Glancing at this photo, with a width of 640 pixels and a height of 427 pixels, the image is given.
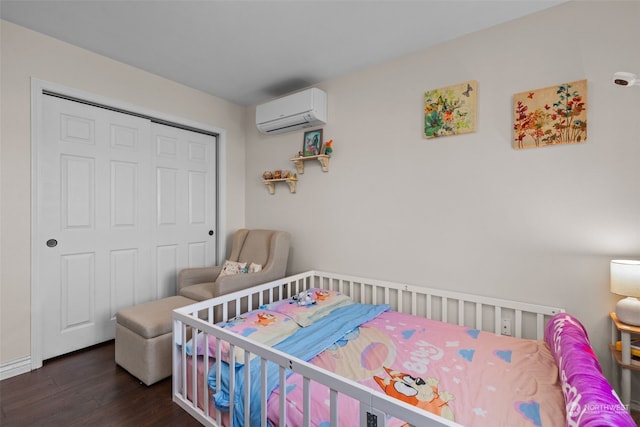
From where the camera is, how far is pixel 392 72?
2.38 metres

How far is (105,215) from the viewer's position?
2.50m

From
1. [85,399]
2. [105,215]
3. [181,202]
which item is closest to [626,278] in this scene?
[85,399]

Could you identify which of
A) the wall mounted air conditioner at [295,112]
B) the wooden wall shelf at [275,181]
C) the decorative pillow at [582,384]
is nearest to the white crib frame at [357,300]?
the decorative pillow at [582,384]

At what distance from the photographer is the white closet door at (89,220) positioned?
221 cm

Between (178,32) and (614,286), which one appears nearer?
(614,286)

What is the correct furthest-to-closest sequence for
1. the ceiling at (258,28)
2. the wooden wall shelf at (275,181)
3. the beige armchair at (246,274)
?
the wooden wall shelf at (275,181) → the beige armchair at (246,274) → the ceiling at (258,28)

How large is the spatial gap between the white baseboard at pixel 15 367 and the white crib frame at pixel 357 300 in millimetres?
1158

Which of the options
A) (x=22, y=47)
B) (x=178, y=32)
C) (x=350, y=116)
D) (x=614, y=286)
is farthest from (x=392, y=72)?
(x=22, y=47)

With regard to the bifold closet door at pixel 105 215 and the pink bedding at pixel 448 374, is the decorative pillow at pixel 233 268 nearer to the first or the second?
the bifold closet door at pixel 105 215

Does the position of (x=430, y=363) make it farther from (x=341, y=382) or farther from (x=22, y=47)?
(x=22, y=47)

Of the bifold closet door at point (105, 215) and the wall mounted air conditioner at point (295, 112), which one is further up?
the wall mounted air conditioner at point (295, 112)

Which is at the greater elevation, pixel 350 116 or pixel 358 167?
pixel 350 116

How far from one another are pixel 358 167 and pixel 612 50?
168cm

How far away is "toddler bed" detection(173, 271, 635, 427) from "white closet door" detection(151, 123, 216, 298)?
1.01m
